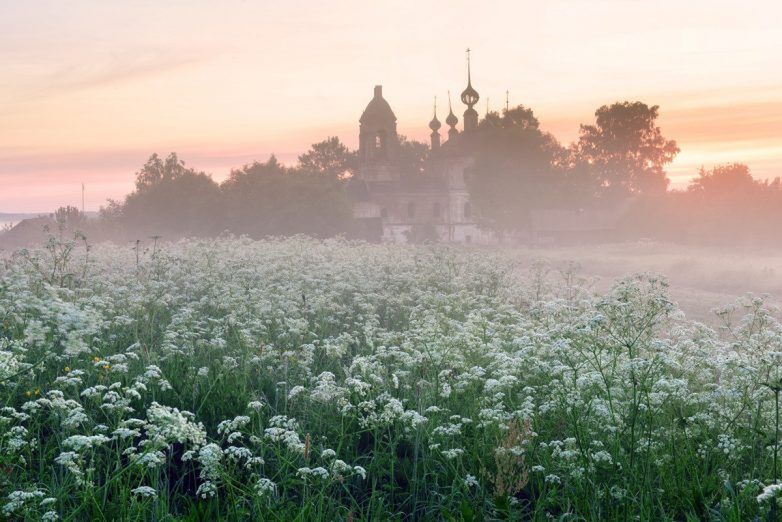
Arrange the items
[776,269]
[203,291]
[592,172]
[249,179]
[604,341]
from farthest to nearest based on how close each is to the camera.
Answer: [592,172]
[249,179]
[776,269]
[203,291]
[604,341]

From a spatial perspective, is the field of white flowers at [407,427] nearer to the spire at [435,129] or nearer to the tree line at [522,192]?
the tree line at [522,192]

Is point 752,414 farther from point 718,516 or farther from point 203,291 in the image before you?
point 203,291

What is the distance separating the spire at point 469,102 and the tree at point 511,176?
54.2ft

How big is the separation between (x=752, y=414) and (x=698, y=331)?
181 cm

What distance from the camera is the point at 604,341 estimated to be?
705 cm

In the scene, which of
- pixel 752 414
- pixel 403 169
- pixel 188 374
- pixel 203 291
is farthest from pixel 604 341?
pixel 403 169

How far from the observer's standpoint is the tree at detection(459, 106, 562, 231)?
68.4 metres

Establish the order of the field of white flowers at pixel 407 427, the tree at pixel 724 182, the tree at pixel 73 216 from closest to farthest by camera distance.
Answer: the field of white flowers at pixel 407 427 < the tree at pixel 73 216 < the tree at pixel 724 182

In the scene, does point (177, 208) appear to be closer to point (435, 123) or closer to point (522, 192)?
point (522, 192)

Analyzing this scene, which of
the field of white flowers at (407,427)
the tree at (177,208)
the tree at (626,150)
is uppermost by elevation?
the tree at (626,150)

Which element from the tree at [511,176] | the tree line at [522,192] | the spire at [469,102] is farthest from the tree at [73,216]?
the spire at [469,102]

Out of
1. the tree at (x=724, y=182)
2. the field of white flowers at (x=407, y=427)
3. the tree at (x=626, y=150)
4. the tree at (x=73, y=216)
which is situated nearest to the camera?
the field of white flowers at (x=407, y=427)

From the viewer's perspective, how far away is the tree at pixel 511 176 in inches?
2694

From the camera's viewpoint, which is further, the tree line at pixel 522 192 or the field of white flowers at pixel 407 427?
the tree line at pixel 522 192
